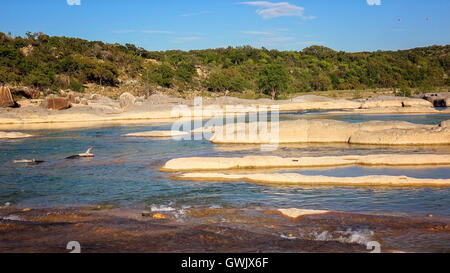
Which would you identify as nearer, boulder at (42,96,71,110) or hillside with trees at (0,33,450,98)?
boulder at (42,96,71,110)

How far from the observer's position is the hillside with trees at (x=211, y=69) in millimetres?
54594

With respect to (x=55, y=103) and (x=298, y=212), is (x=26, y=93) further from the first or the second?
(x=298, y=212)

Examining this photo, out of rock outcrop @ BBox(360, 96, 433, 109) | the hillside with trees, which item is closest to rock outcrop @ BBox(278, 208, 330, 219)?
rock outcrop @ BBox(360, 96, 433, 109)

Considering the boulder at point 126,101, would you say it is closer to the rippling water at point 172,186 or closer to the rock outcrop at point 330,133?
the rippling water at point 172,186

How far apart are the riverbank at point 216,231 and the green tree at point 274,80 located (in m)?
47.1

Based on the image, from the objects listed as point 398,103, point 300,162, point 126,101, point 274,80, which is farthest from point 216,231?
point 274,80

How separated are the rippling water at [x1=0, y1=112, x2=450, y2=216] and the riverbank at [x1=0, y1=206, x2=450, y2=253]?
37.8 inches

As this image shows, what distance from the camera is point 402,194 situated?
392 inches

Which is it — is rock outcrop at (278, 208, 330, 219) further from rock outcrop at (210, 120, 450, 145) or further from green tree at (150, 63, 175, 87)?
green tree at (150, 63, 175, 87)

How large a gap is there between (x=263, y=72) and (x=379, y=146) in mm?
41383

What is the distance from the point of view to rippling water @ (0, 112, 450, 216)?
9.55 metres

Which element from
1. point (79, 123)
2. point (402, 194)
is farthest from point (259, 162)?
point (79, 123)

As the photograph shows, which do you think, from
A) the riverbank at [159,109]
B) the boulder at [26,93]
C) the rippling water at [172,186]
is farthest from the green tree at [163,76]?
the rippling water at [172,186]
